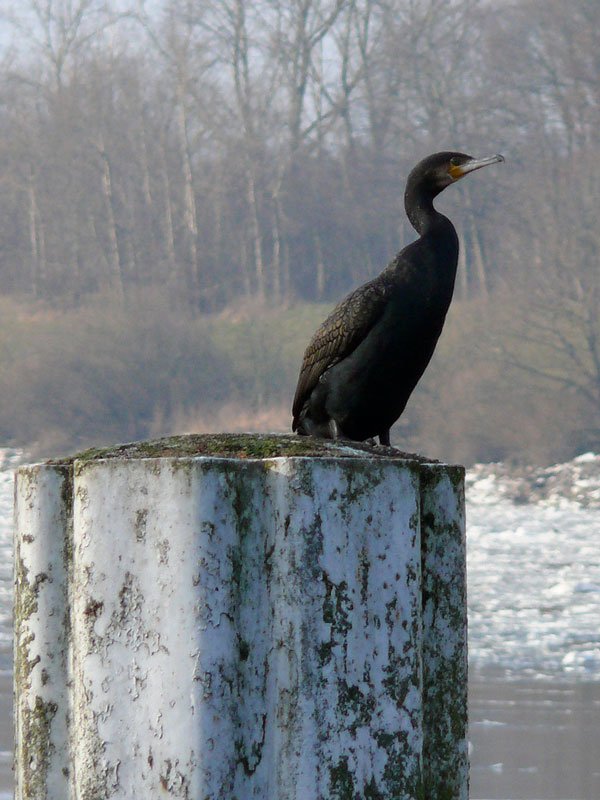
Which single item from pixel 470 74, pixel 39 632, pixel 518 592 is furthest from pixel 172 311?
pixel 39 632

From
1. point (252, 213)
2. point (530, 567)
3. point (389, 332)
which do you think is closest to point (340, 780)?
point (389, 332)

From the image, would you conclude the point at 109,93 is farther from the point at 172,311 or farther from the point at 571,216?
the point at 571,216

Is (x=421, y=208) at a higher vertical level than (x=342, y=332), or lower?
higher

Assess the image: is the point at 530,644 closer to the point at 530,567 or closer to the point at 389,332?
the point at 530,567

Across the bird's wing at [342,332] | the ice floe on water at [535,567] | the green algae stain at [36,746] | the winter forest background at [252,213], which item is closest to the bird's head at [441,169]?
the bird's wing at [342,332]

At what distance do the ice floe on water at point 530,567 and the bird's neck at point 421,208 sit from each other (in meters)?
6.28

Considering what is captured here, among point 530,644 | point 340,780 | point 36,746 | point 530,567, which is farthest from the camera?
point 530,567

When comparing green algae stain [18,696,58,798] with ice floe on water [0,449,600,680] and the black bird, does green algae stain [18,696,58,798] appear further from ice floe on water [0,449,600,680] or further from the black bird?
ice floe on water [0,449,600,680]

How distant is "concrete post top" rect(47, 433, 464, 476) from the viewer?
2.80 meters

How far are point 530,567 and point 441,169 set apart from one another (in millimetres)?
13313

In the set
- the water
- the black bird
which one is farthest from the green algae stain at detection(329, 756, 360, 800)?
the water

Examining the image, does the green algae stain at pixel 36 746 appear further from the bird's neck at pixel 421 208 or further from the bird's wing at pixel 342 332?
the bird's neck at pixel 421 208

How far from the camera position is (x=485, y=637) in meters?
11.9

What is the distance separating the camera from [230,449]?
286 centimetres
